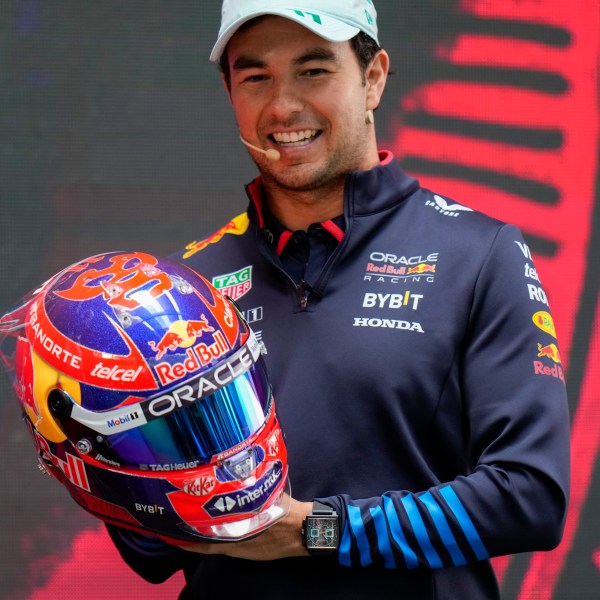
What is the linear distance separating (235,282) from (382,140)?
0.92 meters

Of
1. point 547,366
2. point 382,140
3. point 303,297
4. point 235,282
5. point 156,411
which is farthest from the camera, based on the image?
point 382,140

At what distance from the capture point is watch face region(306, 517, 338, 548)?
1.41 metres

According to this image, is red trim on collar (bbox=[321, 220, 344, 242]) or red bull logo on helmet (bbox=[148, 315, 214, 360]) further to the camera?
red trim on collar (bbox=[321, 220, 344, 242])

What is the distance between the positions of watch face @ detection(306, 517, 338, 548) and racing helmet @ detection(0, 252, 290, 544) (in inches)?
1.5

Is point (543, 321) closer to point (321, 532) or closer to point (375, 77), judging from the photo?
point (321, 532)

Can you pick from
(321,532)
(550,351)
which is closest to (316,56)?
(550,351)

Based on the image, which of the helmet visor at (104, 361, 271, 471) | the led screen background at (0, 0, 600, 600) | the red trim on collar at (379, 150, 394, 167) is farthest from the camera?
the led screen background at (0, 0, 600, 600)

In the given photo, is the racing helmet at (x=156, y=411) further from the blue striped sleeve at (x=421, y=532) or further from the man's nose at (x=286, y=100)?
the man's nose at (x=286, y=100)

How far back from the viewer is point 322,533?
4.64 ft

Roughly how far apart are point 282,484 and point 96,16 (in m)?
1.46

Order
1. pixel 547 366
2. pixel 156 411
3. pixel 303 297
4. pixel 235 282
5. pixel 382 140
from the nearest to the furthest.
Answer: pixel 156 411, pixel 547 366, pixel 303 297, pixel 235 282, pixel 382 140

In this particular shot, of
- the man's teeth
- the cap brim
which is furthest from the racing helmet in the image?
the cap brim

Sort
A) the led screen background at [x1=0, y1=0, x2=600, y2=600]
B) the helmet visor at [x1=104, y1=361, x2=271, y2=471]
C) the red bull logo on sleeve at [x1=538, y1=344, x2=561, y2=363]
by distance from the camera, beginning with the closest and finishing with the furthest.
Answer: the helmet visor at [x1=104, y1=361, x2=271, y2=471]
the red bull logo on sleeve at [x1=538, y1=344, x2=561, y2=363]
the led screen background at [x1=0, y1=0, x2=600, y2=600]

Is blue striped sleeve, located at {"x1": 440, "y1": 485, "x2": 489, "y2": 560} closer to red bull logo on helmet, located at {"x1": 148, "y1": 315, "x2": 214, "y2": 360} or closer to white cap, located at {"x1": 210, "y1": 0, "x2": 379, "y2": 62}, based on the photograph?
red bull logo on helmet, located at {"x1": 148, "y1": 315, "x2": 214, "y2": 360}
